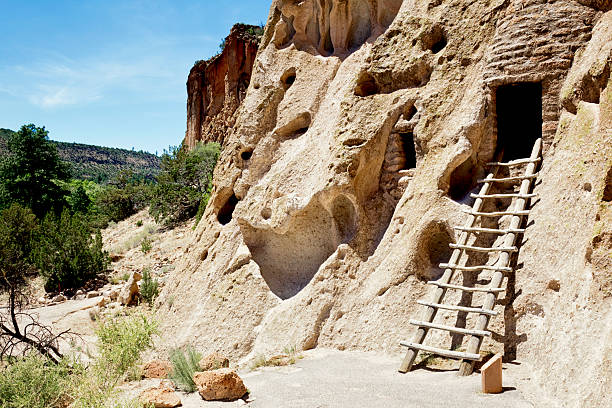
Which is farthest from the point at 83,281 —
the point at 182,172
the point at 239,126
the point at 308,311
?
the point at 308,311

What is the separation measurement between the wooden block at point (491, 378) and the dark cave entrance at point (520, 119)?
354cm

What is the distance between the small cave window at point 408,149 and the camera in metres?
A: 8.12

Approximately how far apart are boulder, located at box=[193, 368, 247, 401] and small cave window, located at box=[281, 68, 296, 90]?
19.9 ft

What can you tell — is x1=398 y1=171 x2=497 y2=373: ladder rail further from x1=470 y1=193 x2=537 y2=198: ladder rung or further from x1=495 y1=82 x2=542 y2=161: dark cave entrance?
x1=495 y1=82 x2=542 y2=161: dark cave entrance

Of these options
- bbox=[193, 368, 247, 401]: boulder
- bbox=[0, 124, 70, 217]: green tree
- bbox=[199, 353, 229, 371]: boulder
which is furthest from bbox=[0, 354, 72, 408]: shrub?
bbox=[0, 124, 70, 217]: green tree

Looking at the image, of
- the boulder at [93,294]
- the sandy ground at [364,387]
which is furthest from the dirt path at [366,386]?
the boulder at [93,294]

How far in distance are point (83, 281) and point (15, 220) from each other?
A: 206 inches

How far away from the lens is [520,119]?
26.9ft

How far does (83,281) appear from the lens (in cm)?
1784

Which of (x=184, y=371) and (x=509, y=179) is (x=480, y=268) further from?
(x=184, y=371)

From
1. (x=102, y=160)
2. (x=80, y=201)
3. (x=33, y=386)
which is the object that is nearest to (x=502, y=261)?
(x=33, y=386)

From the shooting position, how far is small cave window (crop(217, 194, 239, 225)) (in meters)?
10.9

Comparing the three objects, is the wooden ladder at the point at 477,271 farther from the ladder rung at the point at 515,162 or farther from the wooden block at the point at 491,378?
the wooden block at the point at 491,378

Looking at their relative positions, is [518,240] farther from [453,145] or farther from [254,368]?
[254,368]
